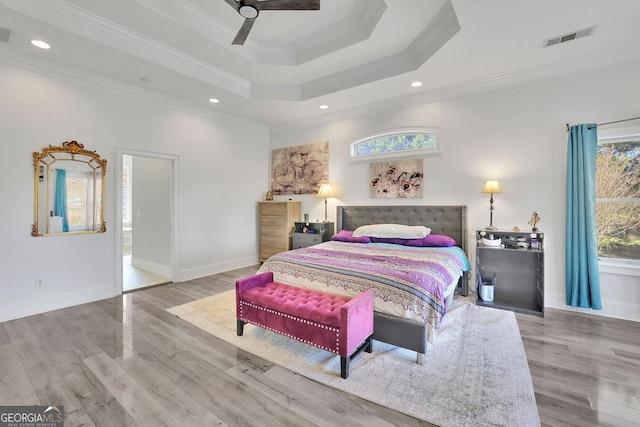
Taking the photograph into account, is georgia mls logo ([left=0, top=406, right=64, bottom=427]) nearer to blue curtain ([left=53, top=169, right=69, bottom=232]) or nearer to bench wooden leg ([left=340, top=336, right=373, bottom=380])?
bench wooden leg ([left=340, top=336, right=373, bottom=380])

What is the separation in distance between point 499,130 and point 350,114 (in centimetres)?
253

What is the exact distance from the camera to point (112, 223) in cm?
415

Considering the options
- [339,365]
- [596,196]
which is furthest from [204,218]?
[596,196]

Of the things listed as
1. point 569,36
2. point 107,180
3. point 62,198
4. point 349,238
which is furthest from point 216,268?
point 569,36

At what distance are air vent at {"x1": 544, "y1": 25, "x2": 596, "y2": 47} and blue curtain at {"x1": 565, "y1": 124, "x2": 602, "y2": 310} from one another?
103 cm

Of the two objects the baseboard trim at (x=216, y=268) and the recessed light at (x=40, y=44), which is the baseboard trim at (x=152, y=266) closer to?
the baseboard trim at (x=216, y=268)

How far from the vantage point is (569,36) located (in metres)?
3.03

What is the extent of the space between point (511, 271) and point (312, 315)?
10.7ft

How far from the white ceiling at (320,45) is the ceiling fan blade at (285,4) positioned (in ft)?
2.79

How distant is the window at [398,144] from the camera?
462 cm

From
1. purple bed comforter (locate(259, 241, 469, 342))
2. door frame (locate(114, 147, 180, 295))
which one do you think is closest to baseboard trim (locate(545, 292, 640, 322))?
purple bed comforter (locate(259, 241, 469, 342))

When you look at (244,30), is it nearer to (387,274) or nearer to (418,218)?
(387,274)

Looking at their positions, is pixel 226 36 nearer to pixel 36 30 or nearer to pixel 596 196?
pixel 36 30

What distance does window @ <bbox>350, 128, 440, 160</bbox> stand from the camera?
4621mm
